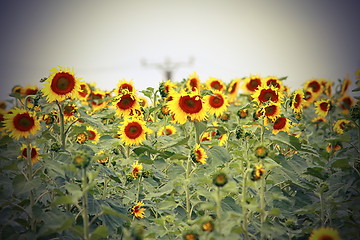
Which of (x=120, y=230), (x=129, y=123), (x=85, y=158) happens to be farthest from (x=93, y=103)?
(x=85, y=158)

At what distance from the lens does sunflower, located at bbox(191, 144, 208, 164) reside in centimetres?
289

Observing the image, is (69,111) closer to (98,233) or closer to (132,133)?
(132,133)

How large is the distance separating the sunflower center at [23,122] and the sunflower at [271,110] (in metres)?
2.25

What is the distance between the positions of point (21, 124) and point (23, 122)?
0.08 ft

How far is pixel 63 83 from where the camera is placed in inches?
121

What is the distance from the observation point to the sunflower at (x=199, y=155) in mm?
2895

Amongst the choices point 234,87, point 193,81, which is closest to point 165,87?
point 193,81

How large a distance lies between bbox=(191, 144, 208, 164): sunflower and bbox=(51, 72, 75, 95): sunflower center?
1.32m

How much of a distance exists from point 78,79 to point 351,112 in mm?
2672

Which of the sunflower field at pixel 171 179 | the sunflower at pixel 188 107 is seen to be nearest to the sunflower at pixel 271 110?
the sunflower field at pixel 171 179

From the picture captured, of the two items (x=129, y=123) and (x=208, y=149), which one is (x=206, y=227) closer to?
(x=208, y=149)

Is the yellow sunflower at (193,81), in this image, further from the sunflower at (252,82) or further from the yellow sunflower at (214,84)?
the sunflower at (252,82)

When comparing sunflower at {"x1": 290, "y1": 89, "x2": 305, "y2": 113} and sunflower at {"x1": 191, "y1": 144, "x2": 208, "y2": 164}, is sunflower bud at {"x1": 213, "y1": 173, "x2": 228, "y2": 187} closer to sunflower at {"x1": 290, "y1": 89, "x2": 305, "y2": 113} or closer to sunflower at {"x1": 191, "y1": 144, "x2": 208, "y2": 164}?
sunflower at {"x1": 191, "y1": 144, "x2": 208, "y2": 164}

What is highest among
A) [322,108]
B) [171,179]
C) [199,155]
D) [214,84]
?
[214,84]
